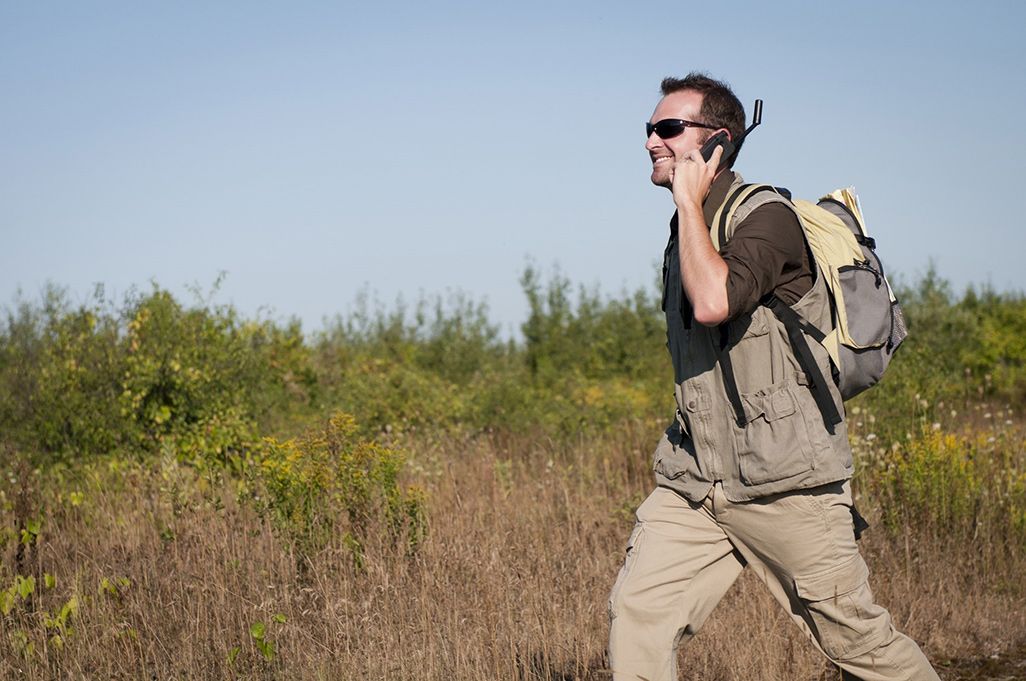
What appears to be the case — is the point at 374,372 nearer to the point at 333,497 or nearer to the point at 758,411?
the point at 333,497

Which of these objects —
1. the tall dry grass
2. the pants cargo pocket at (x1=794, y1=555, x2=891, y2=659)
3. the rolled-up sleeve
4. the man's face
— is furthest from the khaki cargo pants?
the tall dry grass

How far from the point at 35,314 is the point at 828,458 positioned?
14.2m

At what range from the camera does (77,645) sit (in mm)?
5039

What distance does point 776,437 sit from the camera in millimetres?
3314

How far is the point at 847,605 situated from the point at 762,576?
0.29m

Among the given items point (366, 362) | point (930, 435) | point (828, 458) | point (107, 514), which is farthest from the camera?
point (366, 362)

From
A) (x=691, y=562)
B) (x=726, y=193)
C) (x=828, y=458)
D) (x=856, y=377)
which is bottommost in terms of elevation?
(x=691, y=562)

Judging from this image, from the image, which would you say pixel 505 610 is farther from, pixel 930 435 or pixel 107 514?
pixel 930 435

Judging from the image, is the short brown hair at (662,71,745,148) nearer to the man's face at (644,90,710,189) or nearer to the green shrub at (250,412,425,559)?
the man's face at (644,90,710,189)

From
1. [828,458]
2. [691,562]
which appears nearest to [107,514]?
[691,562]

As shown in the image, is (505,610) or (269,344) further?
(269,344)

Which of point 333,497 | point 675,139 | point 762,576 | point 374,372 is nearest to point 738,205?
point 675,139

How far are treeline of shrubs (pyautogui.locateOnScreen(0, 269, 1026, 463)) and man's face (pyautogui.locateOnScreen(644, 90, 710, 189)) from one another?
5129 millimetres

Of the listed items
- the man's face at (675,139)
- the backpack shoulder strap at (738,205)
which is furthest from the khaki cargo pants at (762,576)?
the man's face at (675,139)
